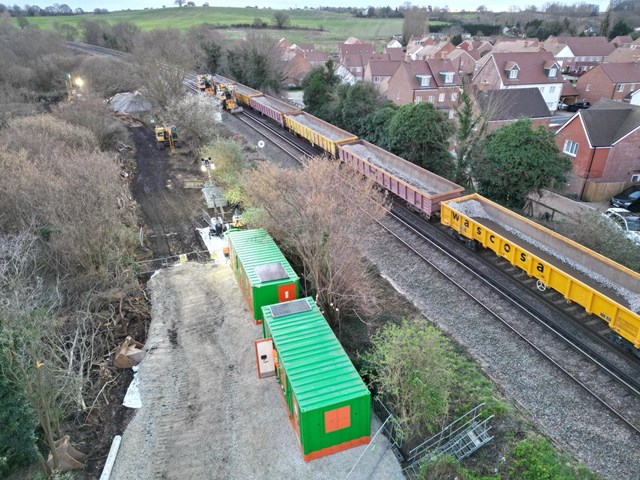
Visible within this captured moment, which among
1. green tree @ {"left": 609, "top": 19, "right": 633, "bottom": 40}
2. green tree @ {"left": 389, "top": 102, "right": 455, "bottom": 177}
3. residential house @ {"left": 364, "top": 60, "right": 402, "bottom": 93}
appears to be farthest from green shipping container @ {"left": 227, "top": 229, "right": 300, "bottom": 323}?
green tree @ {"left": 609, "top": 19, "right": 633, "bottom": 40}

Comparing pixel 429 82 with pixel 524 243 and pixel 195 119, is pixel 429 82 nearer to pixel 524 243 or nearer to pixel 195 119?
pixel 195 119

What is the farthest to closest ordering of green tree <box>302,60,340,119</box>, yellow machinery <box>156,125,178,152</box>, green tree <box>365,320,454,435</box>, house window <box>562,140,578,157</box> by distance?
green tree <box>302,60,340,119</box>
yellow machinery <box>156,125,178,152</box>
house window <box>562,140,578,157</box>
green tree <box>365,320,454,435</box>

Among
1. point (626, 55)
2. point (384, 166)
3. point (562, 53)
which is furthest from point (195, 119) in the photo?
point (562, 53)

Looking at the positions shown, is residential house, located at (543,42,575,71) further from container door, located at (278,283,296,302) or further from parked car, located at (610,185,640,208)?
container door, located at (278,283,296,302)

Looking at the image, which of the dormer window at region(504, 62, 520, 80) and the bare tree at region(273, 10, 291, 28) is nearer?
the dormer window at region(504, 62, 520, 80)

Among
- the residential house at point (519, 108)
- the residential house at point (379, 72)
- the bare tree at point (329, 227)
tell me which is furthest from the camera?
the residential house at point (379, 72)

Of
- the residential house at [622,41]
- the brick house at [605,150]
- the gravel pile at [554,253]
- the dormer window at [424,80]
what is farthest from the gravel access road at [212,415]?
the residential house at [622,41]

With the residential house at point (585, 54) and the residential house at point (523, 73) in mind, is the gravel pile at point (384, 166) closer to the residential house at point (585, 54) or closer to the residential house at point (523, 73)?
the residential house at point (523, 73)

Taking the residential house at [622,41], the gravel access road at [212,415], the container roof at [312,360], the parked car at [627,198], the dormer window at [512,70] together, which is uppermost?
the residential house at [622,41]
